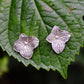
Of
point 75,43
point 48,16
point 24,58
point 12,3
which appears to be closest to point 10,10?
point 12,3

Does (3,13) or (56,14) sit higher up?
(3,13)

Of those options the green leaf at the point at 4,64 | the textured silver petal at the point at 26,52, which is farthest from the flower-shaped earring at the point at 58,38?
the green leaf at the point at 4,64

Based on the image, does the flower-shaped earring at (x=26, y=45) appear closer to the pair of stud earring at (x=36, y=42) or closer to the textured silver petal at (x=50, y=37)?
the pair of stud earring at (x=36, y=42)

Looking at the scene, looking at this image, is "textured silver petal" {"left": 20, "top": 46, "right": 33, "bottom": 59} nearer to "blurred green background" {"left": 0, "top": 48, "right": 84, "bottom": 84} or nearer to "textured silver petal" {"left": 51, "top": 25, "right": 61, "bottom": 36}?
"textured silver petal" {"left": 51, "top": 25, "right": 61, "bottom": 36}

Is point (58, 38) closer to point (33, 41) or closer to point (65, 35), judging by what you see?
point (65, 35)

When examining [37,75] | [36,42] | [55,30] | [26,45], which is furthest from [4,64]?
[55,30]

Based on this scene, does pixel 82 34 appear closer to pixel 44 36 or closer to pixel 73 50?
pixel 73 50

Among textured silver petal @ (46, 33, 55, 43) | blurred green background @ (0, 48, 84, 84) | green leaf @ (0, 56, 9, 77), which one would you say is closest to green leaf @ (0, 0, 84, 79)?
textured silver petal @ (46, 33, 55, 43)
